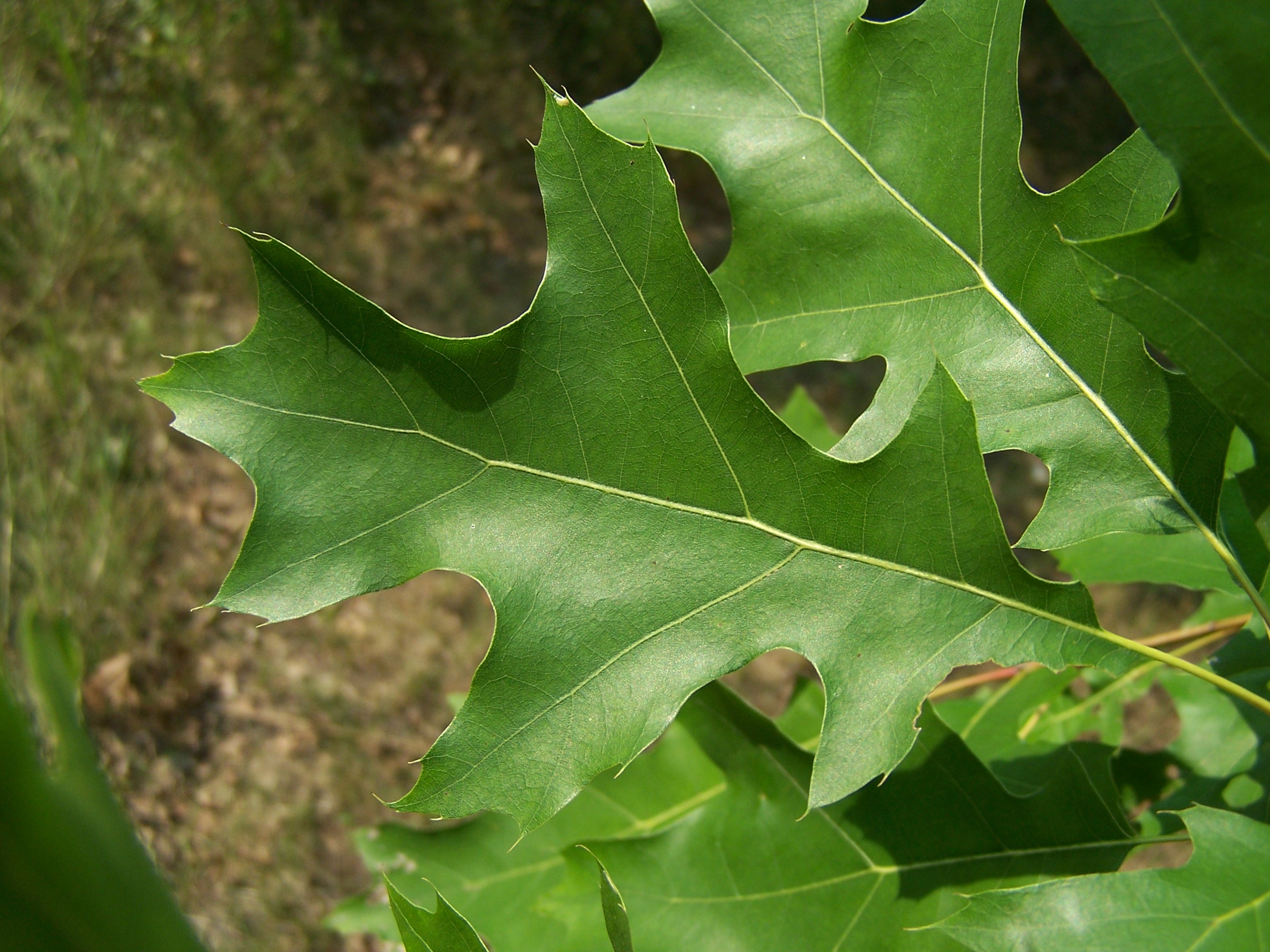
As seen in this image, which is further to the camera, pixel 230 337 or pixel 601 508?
pixel 230 337

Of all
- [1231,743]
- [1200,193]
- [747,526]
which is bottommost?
[1231,743]

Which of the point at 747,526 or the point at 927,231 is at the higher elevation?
the point at 927,231

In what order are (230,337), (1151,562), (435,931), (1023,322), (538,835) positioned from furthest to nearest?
(230,337)
(538,835)
(1151,562)
(1023,322)
(435,931)

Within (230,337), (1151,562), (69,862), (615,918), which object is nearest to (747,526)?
(615,918)

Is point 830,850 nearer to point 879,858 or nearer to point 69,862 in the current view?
point 879,858

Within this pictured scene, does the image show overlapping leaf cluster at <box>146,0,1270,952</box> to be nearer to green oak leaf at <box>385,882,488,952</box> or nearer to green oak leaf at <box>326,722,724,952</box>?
green oak leaf at <box>385,882,488,952</box>

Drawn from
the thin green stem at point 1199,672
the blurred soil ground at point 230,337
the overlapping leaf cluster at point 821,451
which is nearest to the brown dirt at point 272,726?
the blurred soil ground at point 230,337
